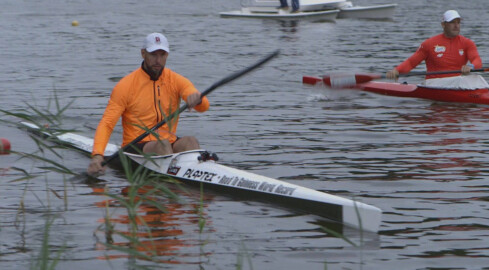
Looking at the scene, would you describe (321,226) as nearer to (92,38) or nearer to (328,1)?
(92,38)

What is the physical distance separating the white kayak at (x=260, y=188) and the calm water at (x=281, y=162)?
4.3 inches

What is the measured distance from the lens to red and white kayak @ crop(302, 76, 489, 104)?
13617 mm

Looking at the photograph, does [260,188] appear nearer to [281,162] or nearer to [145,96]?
[145,96]

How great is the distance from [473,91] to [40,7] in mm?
31077

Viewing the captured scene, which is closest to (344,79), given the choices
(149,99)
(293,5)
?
(149,99)

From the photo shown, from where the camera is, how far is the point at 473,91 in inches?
537

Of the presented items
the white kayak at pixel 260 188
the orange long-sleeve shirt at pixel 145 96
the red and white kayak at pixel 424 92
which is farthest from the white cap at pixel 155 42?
the red and white kayak at pixel 424 92

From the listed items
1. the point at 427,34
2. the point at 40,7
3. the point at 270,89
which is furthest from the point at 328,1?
the point at 270,89

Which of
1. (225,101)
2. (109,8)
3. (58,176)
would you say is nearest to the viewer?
(58,176)

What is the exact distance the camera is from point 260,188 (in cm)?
777

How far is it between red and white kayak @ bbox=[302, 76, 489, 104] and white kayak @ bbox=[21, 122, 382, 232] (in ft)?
21.1

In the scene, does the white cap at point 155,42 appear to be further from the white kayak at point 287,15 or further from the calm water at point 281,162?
the white kayak at point 287,15

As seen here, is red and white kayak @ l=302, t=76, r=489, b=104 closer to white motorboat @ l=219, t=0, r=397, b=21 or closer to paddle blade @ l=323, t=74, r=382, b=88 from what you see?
paddle blade @ l=323, t=74, r=382, b=88

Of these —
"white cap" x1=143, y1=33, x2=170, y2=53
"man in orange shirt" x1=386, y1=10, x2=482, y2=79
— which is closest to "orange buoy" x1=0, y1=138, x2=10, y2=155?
"white cap" x1=143, y1=33, x2=170, y2=53
